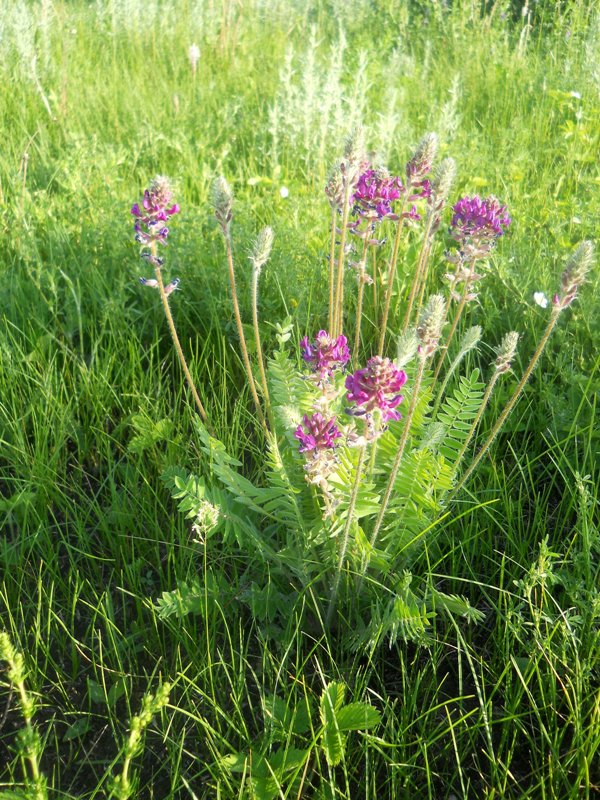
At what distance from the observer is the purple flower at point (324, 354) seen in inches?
52.0

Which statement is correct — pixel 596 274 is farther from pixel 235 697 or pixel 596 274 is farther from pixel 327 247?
pixel 235 697

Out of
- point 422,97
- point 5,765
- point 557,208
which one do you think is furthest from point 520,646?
point 422,97

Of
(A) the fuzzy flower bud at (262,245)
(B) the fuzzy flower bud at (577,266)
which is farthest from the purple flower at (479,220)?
(A) the fuzzy flower bud at (262,245)

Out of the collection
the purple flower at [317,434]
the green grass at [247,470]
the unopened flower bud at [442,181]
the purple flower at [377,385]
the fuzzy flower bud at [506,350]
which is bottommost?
the green grass at [247,470]

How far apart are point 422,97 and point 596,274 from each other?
8.61 feet

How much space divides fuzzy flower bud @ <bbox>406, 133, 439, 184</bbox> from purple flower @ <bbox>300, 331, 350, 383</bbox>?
19.6 inches

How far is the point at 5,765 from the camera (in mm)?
1427

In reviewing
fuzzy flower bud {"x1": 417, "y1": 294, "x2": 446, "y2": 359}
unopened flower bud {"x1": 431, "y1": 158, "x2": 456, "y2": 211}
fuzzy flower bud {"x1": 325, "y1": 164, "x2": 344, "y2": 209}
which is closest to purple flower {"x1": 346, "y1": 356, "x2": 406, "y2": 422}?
→ fuzzy flower bud {"x1": 417, "y1": 294, "x2": 446, "y2": 359}

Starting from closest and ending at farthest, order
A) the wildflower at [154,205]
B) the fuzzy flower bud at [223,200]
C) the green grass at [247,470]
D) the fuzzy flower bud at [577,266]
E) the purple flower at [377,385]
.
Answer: the purple flower at [377,385], the fuzzy flower bud at [577,266], the green grass at [247,470], the fuzzy flower bud at [223,200], the wildflower at [154,205]

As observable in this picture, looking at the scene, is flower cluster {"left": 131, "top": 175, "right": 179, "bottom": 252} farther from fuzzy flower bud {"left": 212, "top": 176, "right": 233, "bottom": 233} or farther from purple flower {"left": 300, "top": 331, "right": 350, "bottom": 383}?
purple flower {"left": 300, "top": 331, "right": 350, "bottom": 383}

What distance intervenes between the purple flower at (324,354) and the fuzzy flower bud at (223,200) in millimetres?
382

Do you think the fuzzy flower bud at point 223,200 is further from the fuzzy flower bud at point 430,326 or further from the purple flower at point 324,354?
the fuzzy flower bud at point 430,326

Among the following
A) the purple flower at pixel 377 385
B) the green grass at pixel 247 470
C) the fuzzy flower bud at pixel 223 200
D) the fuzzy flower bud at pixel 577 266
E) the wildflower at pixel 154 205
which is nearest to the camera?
the purple flower at pixel 377 385

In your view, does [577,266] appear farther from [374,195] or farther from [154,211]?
[154,211]
